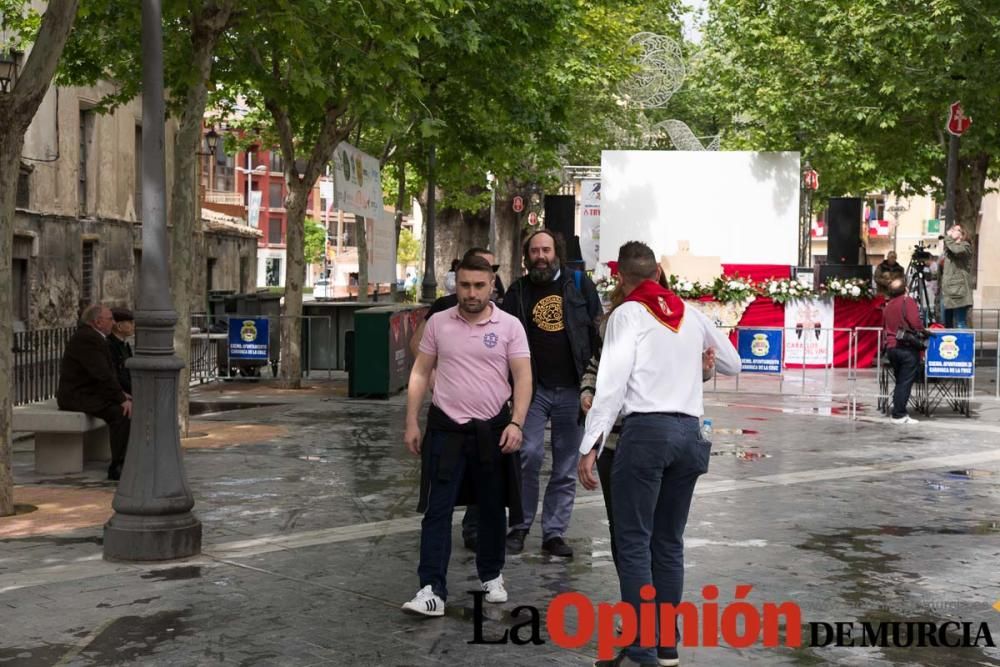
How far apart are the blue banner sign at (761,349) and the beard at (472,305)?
14.2 meters

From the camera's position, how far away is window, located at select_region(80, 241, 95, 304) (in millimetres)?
34531

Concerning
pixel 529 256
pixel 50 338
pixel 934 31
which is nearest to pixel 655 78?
pixel 934 31

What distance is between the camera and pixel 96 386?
12461 mm

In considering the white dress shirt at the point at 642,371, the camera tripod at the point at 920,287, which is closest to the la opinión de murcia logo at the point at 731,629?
the white dress shirt at the point at 642,371

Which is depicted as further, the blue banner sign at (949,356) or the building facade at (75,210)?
the building facade at (75,210)

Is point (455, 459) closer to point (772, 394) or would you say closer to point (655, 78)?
point (772, 394)

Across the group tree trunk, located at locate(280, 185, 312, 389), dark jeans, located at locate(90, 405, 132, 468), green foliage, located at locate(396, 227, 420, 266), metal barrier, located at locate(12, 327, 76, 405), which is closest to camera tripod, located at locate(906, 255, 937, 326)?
tree trunk, located at locate(280, 185, 312, 389)

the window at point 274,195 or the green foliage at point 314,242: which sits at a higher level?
the window at point 274,195

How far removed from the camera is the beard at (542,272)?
9.02 m

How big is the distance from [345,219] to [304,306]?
10163cm

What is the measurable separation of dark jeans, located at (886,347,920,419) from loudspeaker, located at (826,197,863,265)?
1494 centimetres

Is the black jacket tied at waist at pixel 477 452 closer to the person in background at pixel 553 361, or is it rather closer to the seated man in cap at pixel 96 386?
the person in background at pixel 553 361

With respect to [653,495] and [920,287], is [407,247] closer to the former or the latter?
[920,287]

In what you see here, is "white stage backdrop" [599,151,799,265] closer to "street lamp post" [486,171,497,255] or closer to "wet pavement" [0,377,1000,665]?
"street lamp post" [486,171,497,255]
